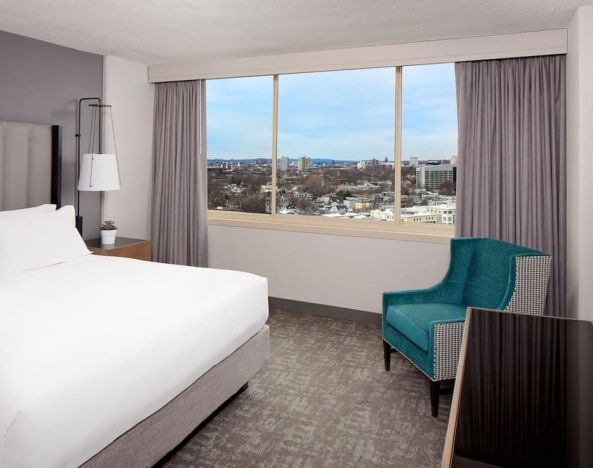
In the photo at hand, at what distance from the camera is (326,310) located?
4.96 m

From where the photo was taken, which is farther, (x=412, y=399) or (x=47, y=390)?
(x=412, y=399)

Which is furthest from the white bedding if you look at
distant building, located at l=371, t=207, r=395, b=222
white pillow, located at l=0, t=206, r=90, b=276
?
distant building, located at l=371, t=207, r=395, b=222

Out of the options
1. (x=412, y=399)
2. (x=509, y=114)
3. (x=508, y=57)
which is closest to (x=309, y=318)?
(x=412, y=399)

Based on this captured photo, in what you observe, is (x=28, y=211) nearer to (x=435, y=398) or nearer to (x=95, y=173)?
(x=95, y=173)

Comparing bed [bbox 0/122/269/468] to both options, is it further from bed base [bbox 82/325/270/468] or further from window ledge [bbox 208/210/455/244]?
window ledge [bbox 208/210/455/244]

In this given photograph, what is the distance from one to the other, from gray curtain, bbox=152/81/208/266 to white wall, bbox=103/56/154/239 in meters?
0.13

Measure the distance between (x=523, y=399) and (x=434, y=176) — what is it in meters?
3.49

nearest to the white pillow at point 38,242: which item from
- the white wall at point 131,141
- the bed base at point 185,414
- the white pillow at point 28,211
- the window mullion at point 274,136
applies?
the white pillow at point 28,211

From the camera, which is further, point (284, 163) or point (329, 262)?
point (284, 163)

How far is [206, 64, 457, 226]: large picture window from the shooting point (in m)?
4.57

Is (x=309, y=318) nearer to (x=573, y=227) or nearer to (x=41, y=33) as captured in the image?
(x=573, y=227)

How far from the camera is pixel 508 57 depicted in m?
3.98

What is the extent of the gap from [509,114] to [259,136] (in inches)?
101

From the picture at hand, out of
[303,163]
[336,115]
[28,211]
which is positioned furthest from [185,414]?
[336,115]
